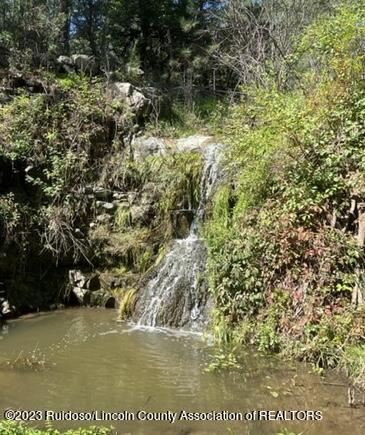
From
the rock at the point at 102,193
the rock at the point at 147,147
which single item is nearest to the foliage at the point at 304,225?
the rock at the point at 102,193

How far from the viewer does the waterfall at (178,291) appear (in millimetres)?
8164

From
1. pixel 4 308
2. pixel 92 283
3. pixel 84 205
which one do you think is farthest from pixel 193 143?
pixel 4 308

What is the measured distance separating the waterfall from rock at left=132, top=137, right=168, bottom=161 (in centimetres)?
216

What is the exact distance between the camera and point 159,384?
18.5 feet

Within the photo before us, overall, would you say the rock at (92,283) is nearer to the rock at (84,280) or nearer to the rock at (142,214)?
the rock at (84,280)

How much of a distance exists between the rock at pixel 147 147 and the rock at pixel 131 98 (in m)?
1.07

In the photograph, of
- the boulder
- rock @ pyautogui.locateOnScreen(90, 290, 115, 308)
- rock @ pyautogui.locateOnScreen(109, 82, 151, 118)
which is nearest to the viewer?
rock @ pyautogui.locateOnScreen(90, 290, 115, 308)

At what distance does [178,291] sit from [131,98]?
5641 millimetres

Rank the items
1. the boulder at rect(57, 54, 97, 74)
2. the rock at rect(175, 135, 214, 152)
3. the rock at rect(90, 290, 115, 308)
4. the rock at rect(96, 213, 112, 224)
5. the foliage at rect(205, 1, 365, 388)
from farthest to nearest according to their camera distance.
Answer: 1. the boulder at rect(57, 54, 97, 74)
2. the rock at rect(175, 135, 214, 152)
3. the rock at rect(96, 213, 112, 224)
4. the rock at rect(90, 290, 115, 308)
5. the foliage at rect(205, 1, 365, 388)

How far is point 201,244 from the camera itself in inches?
356

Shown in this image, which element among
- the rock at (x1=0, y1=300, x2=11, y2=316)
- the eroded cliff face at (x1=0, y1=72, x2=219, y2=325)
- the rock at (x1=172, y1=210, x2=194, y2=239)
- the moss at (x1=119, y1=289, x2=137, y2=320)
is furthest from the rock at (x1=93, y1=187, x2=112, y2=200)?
the rock at (x1=0, y1=300, x2=11, y2=316)

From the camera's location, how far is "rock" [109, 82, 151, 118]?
1191 cm

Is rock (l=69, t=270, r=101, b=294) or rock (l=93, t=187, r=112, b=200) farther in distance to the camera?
rock (l=93, t=187, r=112, b=200)

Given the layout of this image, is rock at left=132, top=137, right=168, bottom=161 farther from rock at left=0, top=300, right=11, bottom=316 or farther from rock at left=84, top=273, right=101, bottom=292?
rock at left=0, top=300, right=11, bottom=316
